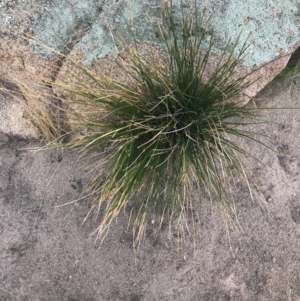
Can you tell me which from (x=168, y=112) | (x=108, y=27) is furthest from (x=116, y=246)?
(x=108, y=27)

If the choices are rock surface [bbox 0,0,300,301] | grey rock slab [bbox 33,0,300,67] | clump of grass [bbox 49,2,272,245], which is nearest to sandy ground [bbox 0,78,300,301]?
rock surface [bbox 0,0,300,301]

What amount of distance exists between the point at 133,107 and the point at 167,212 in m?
0.41

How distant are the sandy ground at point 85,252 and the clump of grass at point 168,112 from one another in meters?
0.14

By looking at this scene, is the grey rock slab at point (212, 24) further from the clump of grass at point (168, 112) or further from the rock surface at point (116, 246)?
the rock surface at point (116, 246)

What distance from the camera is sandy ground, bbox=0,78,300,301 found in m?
1.62

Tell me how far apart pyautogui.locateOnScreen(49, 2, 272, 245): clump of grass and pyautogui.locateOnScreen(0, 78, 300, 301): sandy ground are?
5.4 inches

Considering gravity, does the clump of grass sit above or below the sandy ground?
above

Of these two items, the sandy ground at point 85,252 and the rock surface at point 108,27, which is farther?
the sandy ground at point 85,252

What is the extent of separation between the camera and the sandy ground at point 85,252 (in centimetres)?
162

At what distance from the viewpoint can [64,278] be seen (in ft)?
5.33

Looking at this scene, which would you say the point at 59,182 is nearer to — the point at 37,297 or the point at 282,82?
the point at 37,297

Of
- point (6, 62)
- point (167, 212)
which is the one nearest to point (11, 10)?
point (6, 62)

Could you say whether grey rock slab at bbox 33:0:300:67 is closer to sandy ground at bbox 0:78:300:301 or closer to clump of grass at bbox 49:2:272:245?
clump of grass at bbox 49:2:272:245

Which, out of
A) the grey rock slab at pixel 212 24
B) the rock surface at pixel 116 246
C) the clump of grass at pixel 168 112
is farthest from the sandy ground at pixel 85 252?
the grey rock slab at pixel 212 24
